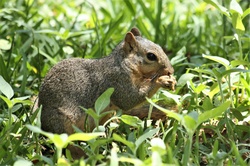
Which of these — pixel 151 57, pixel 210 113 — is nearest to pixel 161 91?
pixel 151 57

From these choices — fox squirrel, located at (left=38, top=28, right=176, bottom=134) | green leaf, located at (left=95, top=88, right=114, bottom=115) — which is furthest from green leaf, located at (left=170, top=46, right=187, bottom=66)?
green leaf, located at (left=95, top=88, right=114, bottom=115)

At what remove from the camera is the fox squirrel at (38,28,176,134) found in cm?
424

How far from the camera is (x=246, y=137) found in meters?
3.97

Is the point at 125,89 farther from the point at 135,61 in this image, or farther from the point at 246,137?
the point at 246,137

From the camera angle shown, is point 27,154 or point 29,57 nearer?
point 27,154

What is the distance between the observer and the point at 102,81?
4406 mm

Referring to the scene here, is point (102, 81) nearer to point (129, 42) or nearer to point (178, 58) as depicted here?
point (129, 42)

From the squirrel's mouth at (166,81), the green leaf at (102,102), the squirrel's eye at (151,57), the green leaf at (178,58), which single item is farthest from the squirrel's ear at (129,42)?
the green leaf at (102,102)

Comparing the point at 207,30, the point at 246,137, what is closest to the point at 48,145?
the point at 246,137

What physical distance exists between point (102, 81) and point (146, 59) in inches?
13.7

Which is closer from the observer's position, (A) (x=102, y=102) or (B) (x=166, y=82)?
(A) (x=102, y=102)

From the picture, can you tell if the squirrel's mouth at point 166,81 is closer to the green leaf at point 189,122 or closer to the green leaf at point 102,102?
the green leaf at point 102,102

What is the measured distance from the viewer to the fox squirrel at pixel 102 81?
167 inches

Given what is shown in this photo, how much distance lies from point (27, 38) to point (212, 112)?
3.11m
